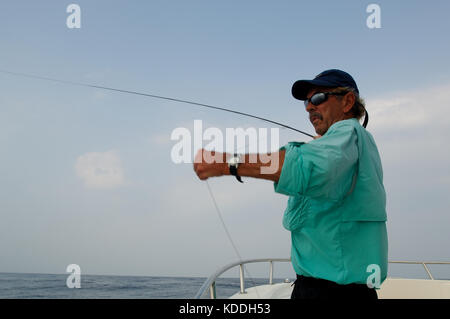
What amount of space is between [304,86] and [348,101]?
0.75 ft

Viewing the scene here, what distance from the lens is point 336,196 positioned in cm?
123

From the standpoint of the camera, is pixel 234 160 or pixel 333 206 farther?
pixel 333 206

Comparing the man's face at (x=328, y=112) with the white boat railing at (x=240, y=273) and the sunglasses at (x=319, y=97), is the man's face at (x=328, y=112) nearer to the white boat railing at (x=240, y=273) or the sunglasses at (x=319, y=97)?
the sunglasses at (x=319, y=97)

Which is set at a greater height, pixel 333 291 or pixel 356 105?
pixel 356 105

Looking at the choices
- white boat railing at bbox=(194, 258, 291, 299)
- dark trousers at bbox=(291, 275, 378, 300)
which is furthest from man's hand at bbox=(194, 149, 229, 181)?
white boat railing at bbox=(194, 258, 291, 299)

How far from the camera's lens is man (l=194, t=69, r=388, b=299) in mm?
1101

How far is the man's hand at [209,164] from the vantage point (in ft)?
3.73

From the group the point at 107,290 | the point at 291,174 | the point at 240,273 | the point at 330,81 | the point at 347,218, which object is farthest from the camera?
the point at 107,290

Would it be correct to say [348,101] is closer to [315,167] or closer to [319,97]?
[319,97]

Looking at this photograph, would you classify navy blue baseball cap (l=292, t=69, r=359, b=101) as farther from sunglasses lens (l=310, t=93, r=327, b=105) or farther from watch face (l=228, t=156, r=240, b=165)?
watch face (l=228, t=156, r=240, b=165)

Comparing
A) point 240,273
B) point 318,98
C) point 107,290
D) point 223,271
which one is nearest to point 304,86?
point 318,98

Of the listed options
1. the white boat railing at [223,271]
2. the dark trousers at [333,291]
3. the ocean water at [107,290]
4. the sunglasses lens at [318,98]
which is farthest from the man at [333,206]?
the ocean water at [107,290]

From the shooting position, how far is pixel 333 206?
1.38 meters
